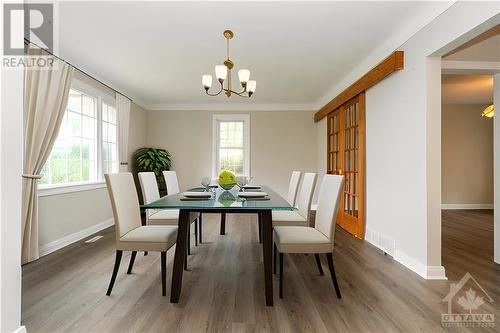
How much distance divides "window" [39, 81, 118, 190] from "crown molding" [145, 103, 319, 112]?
58.9 inches

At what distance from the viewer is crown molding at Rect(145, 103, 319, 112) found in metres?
6.17

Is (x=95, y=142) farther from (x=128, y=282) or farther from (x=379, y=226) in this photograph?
(x=379, y=226)

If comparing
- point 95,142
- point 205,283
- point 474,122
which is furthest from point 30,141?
point 474,122

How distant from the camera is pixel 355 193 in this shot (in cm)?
409

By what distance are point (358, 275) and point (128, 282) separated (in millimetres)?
2104

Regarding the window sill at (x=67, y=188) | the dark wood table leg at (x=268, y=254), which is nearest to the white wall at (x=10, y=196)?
the dark wood table leg at (x=268, y=254)

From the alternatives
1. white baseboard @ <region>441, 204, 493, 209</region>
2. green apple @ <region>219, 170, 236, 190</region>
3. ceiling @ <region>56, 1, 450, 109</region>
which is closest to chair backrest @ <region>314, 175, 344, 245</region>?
green apple @ <region>219, 170, 236, 190</region>

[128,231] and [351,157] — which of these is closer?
[128,231]

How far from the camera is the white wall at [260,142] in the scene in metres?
6.25

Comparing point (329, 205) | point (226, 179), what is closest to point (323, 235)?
point (329, 205)

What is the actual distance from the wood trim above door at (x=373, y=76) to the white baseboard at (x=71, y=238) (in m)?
4.39

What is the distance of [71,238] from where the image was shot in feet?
11.7

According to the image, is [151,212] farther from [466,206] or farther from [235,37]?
[466,206]

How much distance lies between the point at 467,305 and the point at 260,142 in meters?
4.76
